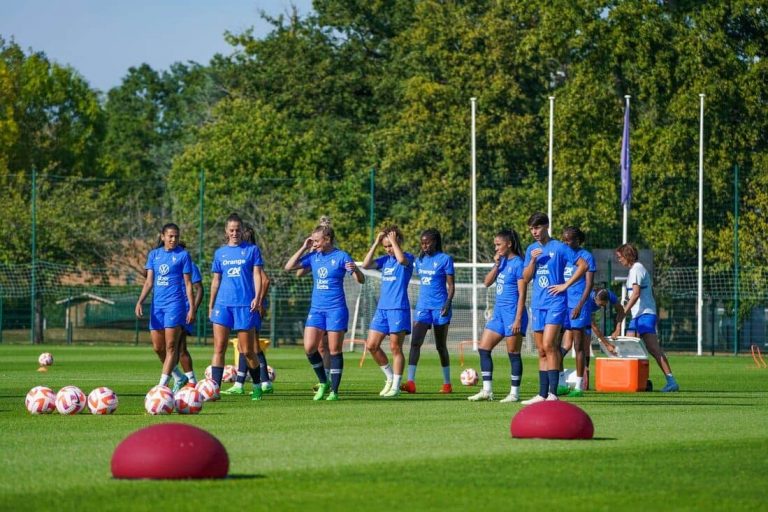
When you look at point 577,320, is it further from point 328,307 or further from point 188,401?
point 188,401

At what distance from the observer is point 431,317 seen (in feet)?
67.3

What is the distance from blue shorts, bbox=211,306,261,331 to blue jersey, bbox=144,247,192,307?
1.56ft

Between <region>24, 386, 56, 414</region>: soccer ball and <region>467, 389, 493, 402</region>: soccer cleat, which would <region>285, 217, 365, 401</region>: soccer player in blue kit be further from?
<region>24, 386, 56, 414</region>: soccer ball

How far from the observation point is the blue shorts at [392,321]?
2002cm

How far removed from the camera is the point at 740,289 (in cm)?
4384

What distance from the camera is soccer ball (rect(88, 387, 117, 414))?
1508cm

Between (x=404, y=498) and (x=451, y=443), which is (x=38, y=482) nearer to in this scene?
(x=404, y=498)

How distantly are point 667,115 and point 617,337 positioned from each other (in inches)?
1186

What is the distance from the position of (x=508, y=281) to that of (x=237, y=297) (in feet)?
11.1

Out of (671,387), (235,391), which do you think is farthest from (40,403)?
(671,387)

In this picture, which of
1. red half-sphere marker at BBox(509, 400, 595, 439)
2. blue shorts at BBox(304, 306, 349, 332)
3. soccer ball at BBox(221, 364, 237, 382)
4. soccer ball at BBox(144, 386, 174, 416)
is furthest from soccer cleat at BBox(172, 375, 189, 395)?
red half-sphere marker at BBox(509, 400, 595, 439)

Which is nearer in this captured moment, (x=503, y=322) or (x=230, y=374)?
(x=503, y=322)

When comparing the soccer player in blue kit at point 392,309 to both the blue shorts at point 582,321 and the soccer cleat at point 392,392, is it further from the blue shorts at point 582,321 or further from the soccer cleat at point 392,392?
the blue shorts at point 582,321

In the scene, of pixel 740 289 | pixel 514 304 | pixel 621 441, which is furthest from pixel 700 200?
pixel 621 441
